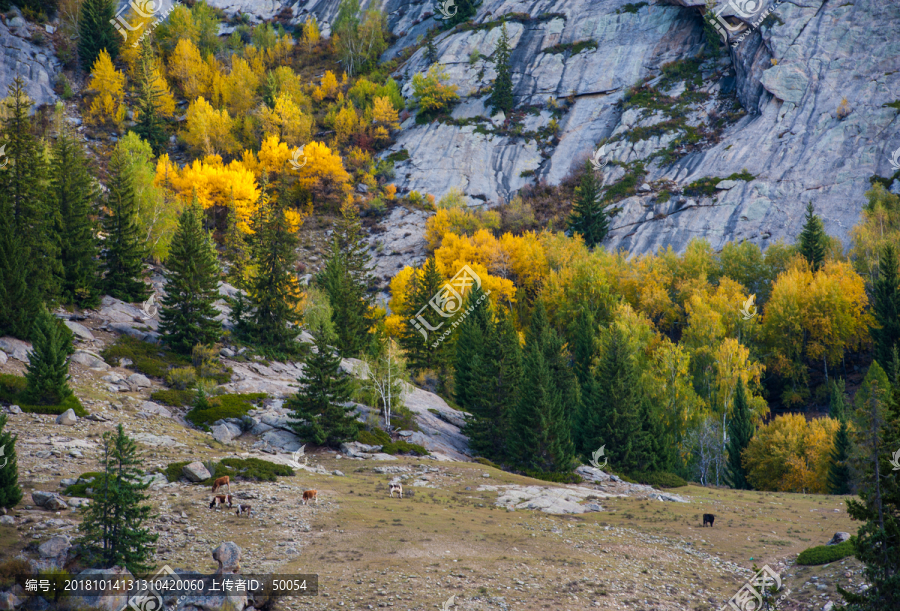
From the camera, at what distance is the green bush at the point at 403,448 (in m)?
37.9

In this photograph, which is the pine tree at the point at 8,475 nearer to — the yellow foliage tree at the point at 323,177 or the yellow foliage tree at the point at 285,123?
the yellow foliage tree at the point at 323,177

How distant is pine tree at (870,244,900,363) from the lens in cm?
5503

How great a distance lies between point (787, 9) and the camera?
87.3 m

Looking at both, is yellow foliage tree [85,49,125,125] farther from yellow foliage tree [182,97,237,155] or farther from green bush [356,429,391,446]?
green bush [356,429,391,446]

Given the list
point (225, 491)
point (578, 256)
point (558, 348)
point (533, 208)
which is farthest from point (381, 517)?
point (533, 208)

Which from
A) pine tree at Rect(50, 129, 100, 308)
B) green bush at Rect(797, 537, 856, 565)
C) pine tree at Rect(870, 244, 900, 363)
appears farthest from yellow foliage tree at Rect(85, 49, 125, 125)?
green bush at Rect(797, 537, 856, 565)

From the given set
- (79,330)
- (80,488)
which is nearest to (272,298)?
(79,330)

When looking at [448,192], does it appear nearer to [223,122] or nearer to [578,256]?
[578,256]

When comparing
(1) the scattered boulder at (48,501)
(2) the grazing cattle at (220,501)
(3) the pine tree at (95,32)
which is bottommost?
(2) the grazing cattle at (220,501)

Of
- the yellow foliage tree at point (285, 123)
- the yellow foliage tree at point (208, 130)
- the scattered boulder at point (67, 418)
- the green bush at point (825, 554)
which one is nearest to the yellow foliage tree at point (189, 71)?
the yellow foliage tree at point (208, 130)

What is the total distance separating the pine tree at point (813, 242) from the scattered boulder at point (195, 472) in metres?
65.3

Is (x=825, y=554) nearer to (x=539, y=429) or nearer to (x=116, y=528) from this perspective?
(x=116, y=528)

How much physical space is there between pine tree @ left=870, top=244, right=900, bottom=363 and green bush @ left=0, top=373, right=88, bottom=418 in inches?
2408

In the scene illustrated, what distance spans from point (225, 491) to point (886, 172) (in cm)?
7960
